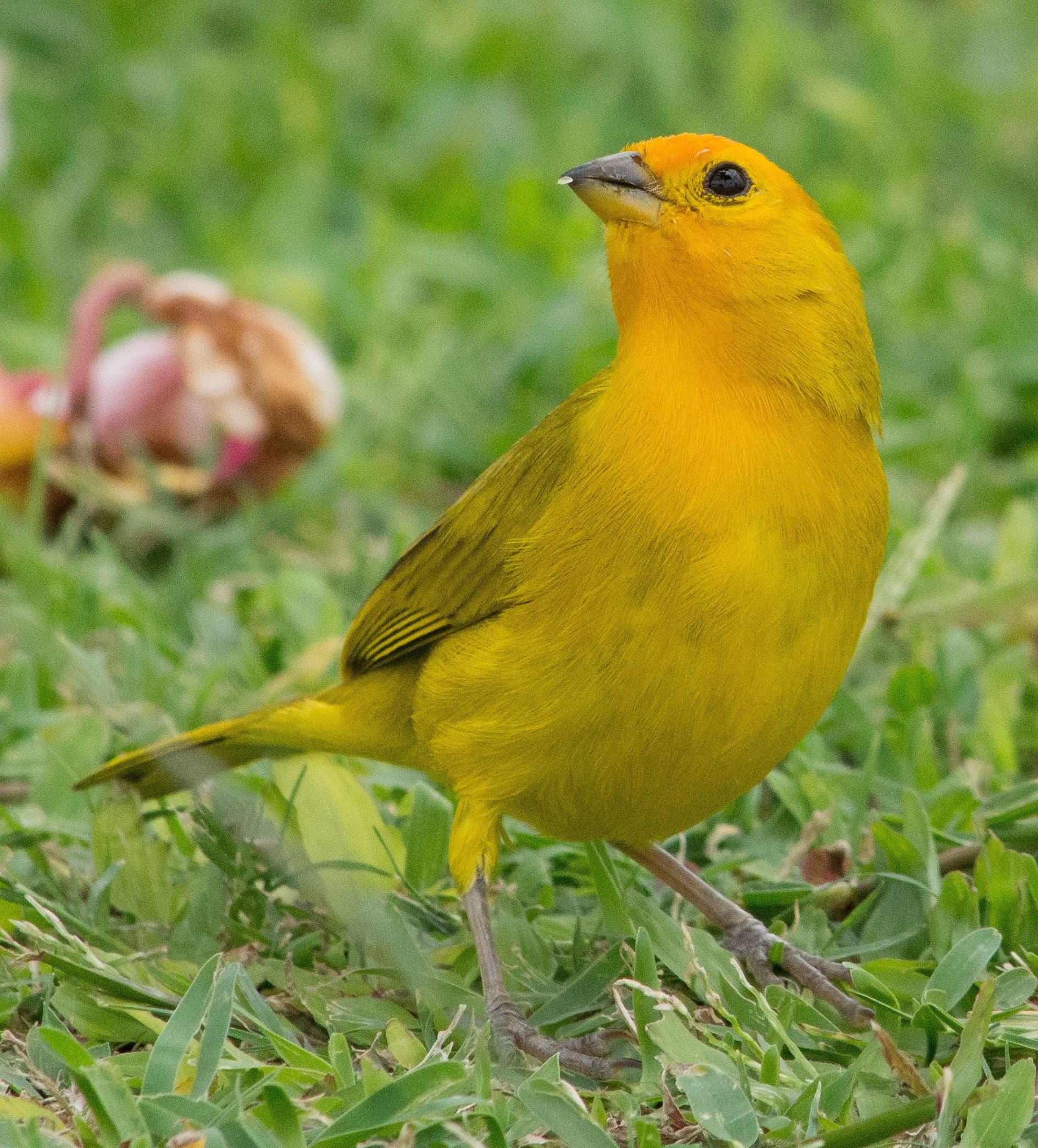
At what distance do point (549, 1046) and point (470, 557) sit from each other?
89cm

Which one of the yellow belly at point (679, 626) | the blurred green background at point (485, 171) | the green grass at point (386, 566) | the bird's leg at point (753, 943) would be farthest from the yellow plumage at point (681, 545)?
the blurred green background at point (485, 171)

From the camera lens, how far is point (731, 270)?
2779 millimetres

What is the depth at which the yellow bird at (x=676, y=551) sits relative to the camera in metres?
2.66

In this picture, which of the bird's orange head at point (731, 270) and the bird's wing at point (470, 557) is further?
the bird's wing at point (470, 557)

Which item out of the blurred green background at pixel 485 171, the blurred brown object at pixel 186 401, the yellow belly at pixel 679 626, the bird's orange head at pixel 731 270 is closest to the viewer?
the yellow belly at pixel 679 626

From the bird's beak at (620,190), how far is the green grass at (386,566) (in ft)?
3.93

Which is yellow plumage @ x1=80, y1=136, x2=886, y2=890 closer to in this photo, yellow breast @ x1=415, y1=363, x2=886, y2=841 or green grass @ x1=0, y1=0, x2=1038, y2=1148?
yellow breast @ x1=415, y1=363, x2=886, y2=841

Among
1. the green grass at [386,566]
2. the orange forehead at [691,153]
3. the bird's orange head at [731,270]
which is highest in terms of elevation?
the orange forehead at [691,153]

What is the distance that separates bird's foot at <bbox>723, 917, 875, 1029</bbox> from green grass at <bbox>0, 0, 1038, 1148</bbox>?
43 mm

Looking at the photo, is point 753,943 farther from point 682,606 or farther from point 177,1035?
point 177,1035

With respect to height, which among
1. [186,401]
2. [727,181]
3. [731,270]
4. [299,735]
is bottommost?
[299,735]

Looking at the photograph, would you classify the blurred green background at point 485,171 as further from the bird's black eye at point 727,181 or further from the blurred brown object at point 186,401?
the bird's black eye at point 727,181

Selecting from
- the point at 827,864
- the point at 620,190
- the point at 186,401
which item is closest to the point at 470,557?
the point at 620,190

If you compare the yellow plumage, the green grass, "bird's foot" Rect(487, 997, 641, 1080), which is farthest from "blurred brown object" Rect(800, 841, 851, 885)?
"bird's foot" Rect(487, 997, 641, 1080)
